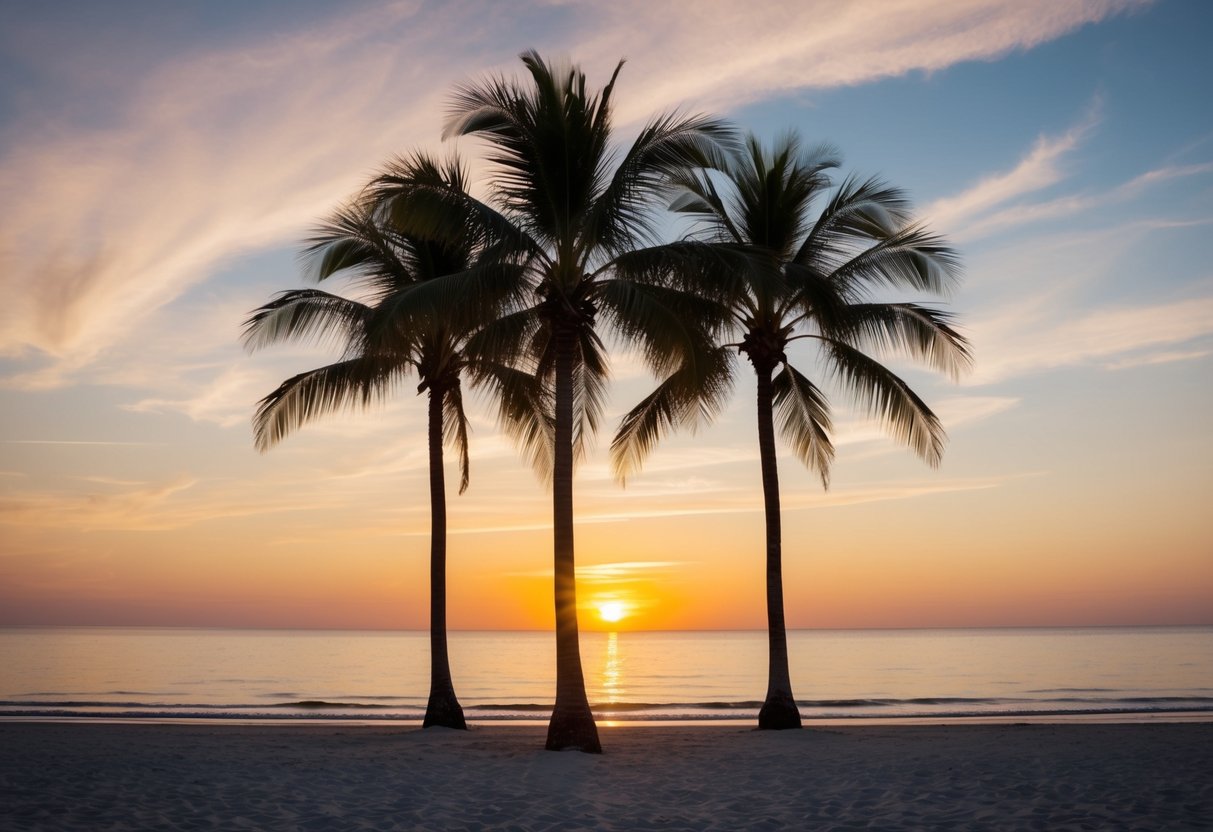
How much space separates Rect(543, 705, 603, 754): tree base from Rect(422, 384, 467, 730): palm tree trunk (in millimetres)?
3591

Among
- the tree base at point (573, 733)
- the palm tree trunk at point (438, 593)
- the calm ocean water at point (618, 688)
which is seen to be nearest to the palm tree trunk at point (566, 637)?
the tree base at point (573, 733)

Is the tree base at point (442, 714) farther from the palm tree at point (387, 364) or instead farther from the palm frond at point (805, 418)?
the palm frond at point (805, 418)

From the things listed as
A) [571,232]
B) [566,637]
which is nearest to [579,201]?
[571,232]

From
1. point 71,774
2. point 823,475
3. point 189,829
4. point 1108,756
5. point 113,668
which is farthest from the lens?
point 113,668

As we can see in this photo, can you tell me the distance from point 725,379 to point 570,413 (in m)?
4.47

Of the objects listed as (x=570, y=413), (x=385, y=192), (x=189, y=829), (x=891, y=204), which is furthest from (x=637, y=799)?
(x=891, y=204)

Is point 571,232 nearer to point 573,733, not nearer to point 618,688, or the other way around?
point 573,733

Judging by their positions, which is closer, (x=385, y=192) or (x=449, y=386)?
(x=385, y=192)

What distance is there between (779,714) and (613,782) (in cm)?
632

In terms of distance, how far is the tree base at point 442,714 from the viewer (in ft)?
54.3

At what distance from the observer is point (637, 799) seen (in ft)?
33.0

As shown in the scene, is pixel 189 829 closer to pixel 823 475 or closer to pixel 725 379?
pixel 725 379

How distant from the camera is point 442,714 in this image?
1659 cm

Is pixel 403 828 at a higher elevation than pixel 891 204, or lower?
lower
